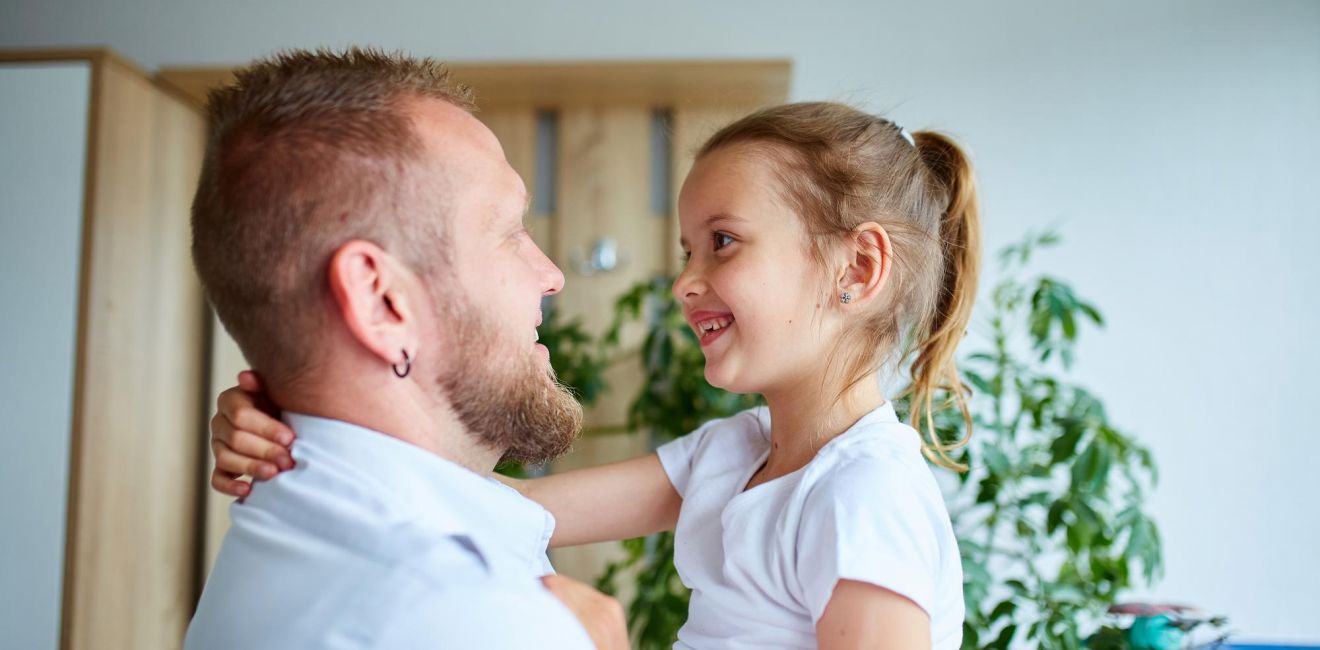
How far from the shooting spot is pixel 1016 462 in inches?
98.0

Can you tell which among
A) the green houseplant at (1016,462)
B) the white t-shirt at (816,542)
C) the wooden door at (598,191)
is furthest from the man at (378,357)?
the wooden door at (598,191)

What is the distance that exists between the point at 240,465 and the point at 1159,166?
2.72 metres

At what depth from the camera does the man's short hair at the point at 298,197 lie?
0.90 m

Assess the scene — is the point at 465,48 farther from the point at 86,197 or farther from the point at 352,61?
the point at 352,61

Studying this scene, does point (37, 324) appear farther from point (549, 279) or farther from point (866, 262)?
point (866, 262)

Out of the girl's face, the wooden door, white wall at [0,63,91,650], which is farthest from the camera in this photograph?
the wooden door

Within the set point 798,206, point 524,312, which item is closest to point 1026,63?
point 798,206

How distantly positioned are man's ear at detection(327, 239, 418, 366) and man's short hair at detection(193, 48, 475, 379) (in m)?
0.02

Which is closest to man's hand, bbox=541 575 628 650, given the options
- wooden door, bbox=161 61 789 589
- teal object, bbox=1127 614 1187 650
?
teal object, bbox=1127 614 1187 650

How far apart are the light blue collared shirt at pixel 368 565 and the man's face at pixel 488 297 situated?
0.11m

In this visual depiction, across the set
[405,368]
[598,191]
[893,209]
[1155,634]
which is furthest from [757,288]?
[598,191]

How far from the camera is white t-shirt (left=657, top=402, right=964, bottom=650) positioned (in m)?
0.95

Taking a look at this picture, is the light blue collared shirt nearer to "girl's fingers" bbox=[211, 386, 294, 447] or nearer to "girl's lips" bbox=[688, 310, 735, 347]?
"girl's fingers" bbox=[211, 386, 294, 447]

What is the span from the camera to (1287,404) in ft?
9.12
